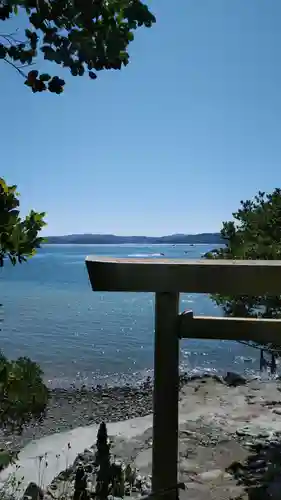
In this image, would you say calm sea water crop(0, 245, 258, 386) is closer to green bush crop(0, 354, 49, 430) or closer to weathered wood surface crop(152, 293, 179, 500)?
weathered wood surface crop(152, 293, 179, 500)

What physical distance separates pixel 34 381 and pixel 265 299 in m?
4.52

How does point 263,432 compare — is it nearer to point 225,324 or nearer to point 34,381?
point 225,324

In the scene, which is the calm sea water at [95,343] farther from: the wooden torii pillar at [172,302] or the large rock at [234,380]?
the wooden torii pillar at [172,302]

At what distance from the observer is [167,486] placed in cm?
176

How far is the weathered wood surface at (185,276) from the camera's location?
158 cm

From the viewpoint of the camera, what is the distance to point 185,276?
1633 millimetres

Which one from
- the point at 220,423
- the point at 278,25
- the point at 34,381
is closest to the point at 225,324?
the point at 34,381

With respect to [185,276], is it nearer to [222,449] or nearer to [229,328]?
[229,328]

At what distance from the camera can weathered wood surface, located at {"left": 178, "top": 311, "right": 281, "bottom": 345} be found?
171 cm

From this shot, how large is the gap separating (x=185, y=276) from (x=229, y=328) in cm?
28

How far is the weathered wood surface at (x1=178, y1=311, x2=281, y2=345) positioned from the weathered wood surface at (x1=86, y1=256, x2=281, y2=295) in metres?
0.16

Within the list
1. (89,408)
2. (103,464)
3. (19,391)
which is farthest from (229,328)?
(89,408)

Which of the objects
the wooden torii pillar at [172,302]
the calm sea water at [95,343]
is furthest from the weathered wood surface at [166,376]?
the calm sea water at [95,343]

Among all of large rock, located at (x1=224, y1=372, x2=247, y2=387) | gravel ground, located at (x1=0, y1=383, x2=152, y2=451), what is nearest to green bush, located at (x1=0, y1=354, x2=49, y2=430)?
gravel ground, located at (x1=0, y1=383, x2=152, y2=451)
